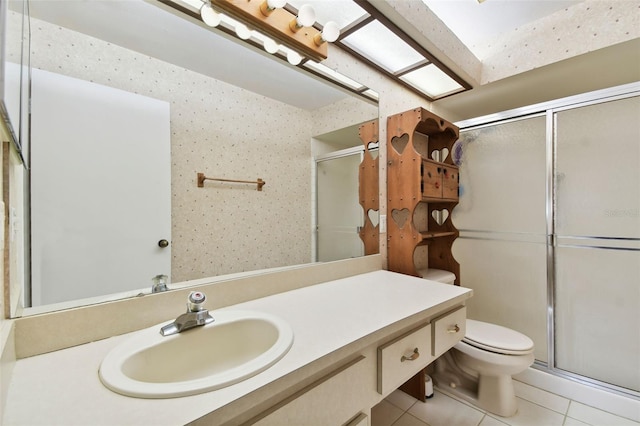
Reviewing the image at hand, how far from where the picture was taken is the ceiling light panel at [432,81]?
177cm

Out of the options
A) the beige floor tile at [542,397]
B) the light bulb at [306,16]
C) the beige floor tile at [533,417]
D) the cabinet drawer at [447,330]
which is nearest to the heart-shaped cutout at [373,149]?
the light bulb at [306,16]

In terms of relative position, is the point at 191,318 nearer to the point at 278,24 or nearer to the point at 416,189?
the point at 278,24

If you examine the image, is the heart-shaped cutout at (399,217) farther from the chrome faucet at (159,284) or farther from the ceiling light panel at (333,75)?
the chrome faucet at (159,284)

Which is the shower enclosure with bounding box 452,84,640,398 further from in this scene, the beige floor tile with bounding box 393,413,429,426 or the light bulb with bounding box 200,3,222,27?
the light bulb with bounding box 200,3,222,27

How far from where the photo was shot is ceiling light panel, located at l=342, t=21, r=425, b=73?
1.40m

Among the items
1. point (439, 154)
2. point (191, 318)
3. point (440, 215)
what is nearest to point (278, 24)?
point (191, 318)

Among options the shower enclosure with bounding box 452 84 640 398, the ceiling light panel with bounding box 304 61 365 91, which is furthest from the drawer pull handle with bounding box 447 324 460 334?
the ceiling light panel with bounding box 304 61 365 91

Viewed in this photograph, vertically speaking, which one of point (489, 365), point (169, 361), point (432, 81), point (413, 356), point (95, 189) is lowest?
point (489, 365)

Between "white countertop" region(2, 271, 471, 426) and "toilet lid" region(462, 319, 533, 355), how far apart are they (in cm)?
54

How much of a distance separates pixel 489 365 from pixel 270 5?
6.72 ft

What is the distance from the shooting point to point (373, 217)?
66.3 inches

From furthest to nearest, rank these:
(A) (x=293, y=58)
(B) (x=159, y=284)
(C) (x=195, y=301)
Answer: (A) (x=293, y=58), (B) (x=159, y=284), (C) (x=195, y=301)

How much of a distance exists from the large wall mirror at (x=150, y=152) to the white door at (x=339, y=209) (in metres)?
0.16

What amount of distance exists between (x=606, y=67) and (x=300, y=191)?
218cm
